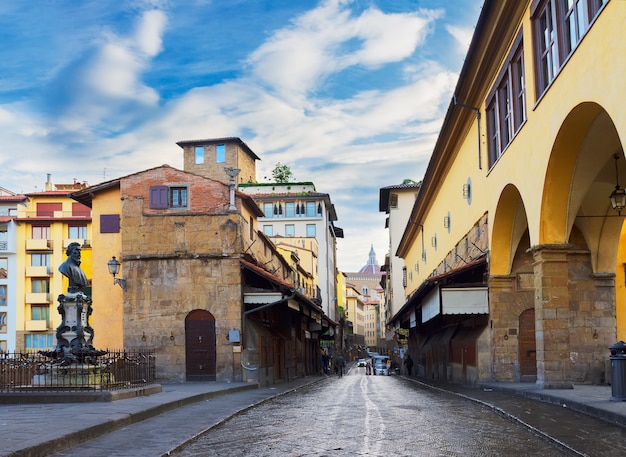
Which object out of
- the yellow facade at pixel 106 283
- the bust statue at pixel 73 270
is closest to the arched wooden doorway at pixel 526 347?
the bust statue at pixel 73 270

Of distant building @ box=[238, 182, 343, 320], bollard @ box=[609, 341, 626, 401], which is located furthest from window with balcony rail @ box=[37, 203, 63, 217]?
bollard @ box=[609, 341, 626, 401]

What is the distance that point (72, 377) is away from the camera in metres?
17.5


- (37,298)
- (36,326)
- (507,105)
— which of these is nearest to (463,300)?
(507,105)

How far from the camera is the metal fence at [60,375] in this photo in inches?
684

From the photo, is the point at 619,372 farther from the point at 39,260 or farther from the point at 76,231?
the point at 39,260

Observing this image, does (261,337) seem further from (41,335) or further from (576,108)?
(41,335)

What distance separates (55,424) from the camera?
1124 centimetres

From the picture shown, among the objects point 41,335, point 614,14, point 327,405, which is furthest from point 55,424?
point 41,335

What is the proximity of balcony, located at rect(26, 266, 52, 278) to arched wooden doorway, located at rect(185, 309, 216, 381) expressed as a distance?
43.9 meters

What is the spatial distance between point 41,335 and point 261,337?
43.0m

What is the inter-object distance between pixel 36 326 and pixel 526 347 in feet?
181

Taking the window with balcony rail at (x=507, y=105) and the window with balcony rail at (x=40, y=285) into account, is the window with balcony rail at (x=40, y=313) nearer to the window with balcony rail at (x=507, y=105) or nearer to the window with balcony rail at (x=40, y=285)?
the window with balcony rail at (x=40, y=285)

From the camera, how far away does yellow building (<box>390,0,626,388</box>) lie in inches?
569

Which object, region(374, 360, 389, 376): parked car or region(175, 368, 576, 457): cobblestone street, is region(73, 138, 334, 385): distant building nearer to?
region(175, 368, 576, 457): cobblestone street
